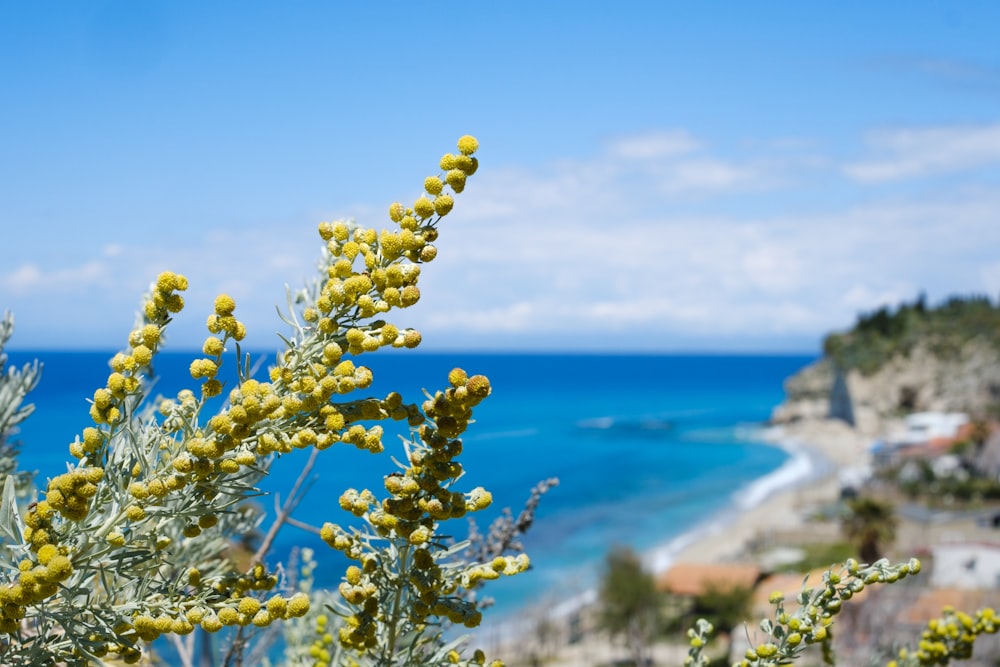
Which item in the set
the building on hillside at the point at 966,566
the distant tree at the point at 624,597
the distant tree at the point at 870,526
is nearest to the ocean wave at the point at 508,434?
the distant tree at the point at 624,597

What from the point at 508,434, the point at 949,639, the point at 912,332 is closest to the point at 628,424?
the point at 508,434

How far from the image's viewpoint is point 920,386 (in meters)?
103

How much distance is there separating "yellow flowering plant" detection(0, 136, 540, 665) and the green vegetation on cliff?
107 meters

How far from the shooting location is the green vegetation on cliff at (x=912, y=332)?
338 feet

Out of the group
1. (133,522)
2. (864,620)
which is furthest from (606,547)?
(133,522)

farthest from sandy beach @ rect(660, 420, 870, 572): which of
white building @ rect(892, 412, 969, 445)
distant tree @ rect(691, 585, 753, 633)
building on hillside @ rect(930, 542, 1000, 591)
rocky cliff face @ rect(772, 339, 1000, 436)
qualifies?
building on hillside @ rect(930, 542, 1000, 591)

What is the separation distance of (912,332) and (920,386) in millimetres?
8273

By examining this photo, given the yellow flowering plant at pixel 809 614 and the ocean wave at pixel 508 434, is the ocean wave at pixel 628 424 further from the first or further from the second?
the yellow flowering plant at pixel 809 614

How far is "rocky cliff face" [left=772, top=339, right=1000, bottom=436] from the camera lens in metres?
93.7

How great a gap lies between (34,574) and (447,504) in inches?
37.7

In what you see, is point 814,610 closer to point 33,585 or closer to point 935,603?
point 33,585

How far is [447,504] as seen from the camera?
2404 millimetres

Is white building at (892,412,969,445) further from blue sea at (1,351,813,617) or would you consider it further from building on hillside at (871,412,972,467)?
blue sea at (1,351,813,617)

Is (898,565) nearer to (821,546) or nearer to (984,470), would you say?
(821,546)
